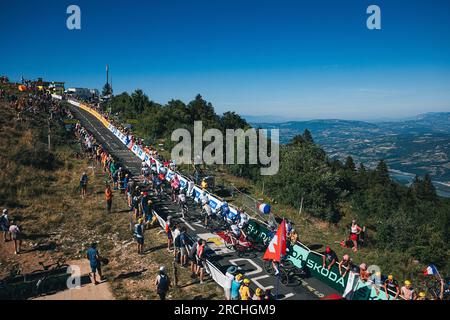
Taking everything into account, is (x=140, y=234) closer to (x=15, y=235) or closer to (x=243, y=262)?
(x=243, y=262)

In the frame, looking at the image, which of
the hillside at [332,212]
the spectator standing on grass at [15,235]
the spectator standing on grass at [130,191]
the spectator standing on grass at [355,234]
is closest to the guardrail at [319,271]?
the spectator standing on grass at [130,191]

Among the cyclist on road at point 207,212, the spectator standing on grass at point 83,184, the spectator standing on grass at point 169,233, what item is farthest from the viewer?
the spectator standing on grass at point 83,184

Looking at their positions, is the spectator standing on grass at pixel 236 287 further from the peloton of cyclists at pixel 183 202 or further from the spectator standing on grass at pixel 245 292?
the peloton of cyclists at pixel 183 202

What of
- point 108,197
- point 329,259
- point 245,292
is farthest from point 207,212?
point 245,292

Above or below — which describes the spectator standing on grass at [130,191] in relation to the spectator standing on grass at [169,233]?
above

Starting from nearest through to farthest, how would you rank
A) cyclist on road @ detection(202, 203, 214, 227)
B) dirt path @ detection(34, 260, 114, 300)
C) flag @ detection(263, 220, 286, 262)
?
1. flag @ detection(263, 220, 286, 262)
2. dirt path @ detection(34, 260, 114, 300)
3. cyclist on road @ detection(202, 203, 214, 227)

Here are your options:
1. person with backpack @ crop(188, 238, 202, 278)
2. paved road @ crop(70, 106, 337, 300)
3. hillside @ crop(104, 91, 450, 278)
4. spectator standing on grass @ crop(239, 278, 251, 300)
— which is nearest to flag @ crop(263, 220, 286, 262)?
paved road @ crop(70, 106, 337, 300)

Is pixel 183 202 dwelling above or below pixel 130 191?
below

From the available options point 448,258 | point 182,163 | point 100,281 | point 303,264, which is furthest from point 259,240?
point 182,163

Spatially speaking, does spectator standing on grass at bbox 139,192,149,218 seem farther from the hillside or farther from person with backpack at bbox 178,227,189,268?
the hillside

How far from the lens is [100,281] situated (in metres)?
14.2

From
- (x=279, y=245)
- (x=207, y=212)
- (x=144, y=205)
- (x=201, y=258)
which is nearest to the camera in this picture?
(x=279, y=245)
